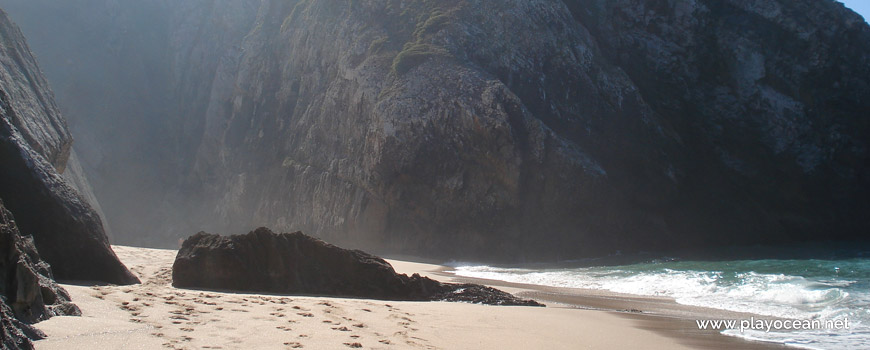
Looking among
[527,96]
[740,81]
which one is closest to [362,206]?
[527,96]

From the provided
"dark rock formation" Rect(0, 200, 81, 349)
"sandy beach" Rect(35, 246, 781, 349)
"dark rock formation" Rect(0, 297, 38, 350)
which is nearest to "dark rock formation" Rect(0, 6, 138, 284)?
"sandy beach" Rect(35, 246, 781, 349)

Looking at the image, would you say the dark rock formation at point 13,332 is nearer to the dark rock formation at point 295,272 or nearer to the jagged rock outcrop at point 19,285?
the jagged rock outcrop at point 19,285

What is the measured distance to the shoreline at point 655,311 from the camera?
6.66 m

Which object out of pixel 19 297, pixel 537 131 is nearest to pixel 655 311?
pixel 19 297

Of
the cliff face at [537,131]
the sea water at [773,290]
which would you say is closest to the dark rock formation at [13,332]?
the sea water at [773,290]

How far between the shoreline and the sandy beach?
1.4 inches

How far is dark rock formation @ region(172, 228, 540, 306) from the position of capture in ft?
29.9

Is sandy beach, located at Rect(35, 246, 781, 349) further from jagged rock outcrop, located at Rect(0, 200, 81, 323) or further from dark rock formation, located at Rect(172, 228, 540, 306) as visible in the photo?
dark rock formation, located at Rect(172, 228, 540, 306)

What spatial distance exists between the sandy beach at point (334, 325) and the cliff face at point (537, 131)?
16444mm

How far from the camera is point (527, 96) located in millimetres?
28125

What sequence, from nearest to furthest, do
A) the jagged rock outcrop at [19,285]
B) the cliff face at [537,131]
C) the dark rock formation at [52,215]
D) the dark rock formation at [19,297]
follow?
the dark rock formation at [19,297] < the jagged rock outcrop at [19,285] < the dark rock formation at [52,215] < the cliff face at [537,131]

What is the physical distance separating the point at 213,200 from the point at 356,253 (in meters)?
30.6

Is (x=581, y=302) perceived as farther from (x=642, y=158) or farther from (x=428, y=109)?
(x=642, y=158)

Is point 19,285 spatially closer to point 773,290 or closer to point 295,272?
point 295,272
